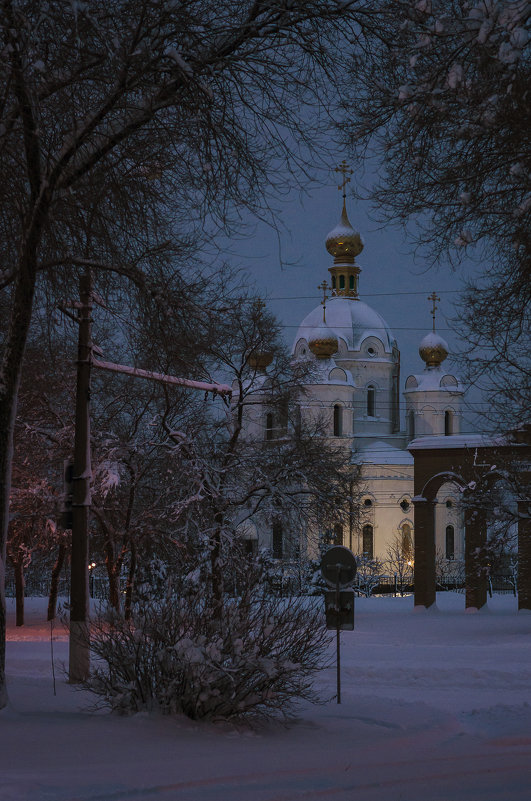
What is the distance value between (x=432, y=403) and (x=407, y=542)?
12220 mm

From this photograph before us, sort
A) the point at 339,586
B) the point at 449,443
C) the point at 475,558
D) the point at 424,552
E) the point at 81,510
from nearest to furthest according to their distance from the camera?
the point at 339,586 → the point at 81,510 → the point at 475,558 → the point at 449,443 → the point at 424,552

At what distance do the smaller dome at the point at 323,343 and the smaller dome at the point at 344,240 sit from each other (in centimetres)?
992

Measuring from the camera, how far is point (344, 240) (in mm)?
85125

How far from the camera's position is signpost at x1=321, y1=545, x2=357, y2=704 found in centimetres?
1382

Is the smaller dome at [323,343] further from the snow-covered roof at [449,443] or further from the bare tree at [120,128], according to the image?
the bare tree at [120,128]

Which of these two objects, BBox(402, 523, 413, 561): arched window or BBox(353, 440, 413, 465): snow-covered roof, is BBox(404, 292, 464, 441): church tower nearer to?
BBox(353, 440, 413, 465): snow-covered roof

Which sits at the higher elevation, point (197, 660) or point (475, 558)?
point (197, 660)

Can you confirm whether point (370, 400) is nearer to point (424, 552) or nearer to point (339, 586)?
point (424, 552)

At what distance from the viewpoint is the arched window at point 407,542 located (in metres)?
71.3

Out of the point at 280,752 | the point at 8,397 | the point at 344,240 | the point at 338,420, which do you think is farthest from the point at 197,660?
the point at 344,240

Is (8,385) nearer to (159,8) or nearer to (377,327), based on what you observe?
(159,8)

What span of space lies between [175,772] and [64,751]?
1.01 m

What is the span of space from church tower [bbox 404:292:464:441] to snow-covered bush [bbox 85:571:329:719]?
227 ft

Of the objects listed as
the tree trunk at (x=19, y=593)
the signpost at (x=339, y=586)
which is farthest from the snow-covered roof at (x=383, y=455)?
the signpost at (x=339, y=586)
